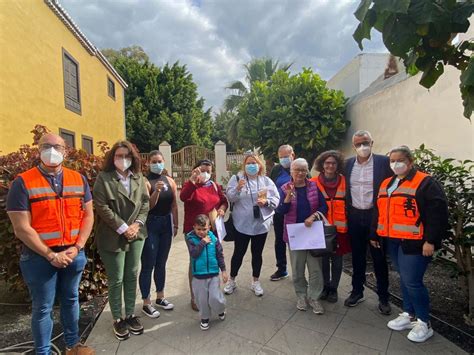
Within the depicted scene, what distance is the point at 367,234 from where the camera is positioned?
3.46 meters

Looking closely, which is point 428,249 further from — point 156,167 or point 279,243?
point 156,167

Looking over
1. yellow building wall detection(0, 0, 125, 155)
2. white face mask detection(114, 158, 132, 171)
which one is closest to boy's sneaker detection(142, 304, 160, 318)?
white face mask detection(114, 158, 132, 171)

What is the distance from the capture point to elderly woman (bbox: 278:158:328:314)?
3.52 m

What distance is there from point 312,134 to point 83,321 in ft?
21.1

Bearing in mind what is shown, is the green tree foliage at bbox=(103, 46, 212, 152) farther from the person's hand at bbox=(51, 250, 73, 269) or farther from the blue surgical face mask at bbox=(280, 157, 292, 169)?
the person's hand at bbox=(51, 250, 73, 269)

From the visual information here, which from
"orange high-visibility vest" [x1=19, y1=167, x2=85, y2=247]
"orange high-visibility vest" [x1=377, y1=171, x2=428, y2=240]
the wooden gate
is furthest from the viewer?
the wooden gate

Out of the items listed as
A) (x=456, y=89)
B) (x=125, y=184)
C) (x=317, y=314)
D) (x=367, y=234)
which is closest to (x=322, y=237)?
(x=367, y=234)

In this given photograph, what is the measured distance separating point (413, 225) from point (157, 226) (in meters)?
2.60

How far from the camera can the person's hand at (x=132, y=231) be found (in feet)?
9.57

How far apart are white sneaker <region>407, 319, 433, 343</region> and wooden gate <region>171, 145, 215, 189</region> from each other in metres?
13.7

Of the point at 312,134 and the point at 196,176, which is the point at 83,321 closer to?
the point at 196,176

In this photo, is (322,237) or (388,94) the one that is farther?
(388,94)

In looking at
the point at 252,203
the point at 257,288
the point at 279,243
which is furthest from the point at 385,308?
the point at 252,203

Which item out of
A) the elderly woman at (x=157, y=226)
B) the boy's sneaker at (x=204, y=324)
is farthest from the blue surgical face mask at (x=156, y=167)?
the boy's sneaker at (x=204, y=324)
